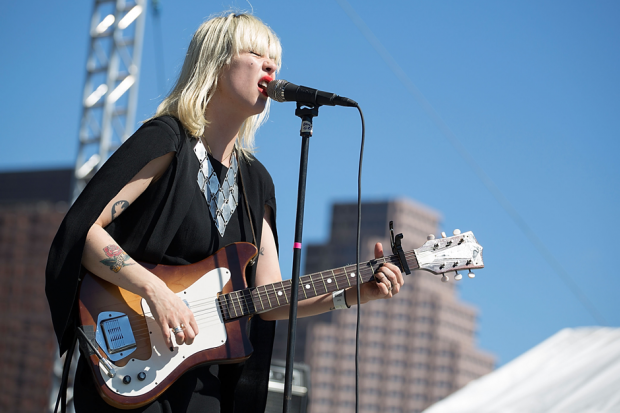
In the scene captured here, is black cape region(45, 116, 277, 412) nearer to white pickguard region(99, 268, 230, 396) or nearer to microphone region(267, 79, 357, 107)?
white pickguard region(99, 268, 230, 396)

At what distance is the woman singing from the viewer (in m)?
2.09

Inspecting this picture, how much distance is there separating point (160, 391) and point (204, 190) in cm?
74

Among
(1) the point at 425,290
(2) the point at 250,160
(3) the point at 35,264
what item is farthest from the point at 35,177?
(2) the point at 250,160

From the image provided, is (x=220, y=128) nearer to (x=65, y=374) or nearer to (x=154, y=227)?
(x=154, y=227)

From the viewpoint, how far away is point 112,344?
2105 mm

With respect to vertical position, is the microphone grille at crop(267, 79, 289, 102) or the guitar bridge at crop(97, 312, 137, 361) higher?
the microphone grille at crop(267, 79, 289, 102)

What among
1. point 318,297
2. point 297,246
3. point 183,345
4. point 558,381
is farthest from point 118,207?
point 558,381

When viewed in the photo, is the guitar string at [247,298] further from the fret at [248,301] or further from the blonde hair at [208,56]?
the blonde hair at [208,56]

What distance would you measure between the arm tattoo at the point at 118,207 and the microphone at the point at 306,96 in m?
0.66

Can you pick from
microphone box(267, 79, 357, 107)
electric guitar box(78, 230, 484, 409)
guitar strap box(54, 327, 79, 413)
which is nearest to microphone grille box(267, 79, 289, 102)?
microphone box(267, 79, 357, 107)

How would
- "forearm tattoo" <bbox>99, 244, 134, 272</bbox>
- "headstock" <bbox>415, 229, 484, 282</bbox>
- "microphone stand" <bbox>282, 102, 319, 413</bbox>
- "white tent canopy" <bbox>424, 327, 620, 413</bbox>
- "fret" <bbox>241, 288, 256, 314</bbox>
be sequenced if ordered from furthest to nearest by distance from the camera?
"white tent canopy" <bbox>424, 327, 620, 413</bbox> < "headstock" <bbox>415, 229, 484, 282</bbox> < "fret" <bbox>241, 288, 256, 314</bbox> < "forearm tattoo" <bbox>99, 244, 134, 272</bbox> < "microphone stand" <bbox>282, 102, 319, 413</bbox>

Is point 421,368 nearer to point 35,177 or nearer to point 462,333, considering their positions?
point 462,333

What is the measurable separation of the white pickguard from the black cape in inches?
4.4

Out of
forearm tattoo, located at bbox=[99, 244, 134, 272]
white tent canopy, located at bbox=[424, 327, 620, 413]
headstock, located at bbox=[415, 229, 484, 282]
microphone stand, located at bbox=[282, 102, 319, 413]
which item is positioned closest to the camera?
microphone stand, located at bbox=[282, 102, 319, 413]
